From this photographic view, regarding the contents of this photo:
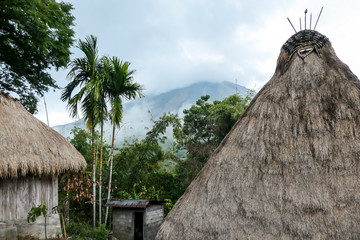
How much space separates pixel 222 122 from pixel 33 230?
27.7ft

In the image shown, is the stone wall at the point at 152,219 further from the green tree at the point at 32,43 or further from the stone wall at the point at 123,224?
the green tree at the point at 32,43

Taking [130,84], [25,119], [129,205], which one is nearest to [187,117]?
[130,84]

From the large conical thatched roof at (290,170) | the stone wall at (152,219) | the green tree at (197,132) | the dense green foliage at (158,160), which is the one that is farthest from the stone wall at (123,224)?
the large conical thatched roof at (290,170)

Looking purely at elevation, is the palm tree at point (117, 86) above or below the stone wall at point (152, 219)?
above

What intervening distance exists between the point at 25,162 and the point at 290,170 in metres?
5.70

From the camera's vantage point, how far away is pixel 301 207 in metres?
3.13

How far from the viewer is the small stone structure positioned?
974cm

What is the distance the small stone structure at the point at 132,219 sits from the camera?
9.74m

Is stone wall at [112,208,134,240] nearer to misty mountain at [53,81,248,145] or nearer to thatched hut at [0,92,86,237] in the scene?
thatched hut at [0,92,86,237]

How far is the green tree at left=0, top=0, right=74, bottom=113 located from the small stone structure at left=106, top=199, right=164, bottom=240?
5567mm

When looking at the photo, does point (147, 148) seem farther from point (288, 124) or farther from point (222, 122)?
point (288, 124)

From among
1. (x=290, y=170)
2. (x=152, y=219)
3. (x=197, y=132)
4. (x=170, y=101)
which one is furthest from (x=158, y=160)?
(x=170, y=101)

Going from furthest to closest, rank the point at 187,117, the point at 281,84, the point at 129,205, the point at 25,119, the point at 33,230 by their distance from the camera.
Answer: the point at 187,117
the point at 129,205
the point at 25,119
the point at 33,230
the point at 281,84

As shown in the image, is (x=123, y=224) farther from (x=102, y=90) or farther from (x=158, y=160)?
(x=102, y=90)
